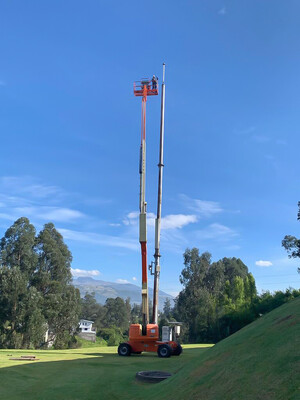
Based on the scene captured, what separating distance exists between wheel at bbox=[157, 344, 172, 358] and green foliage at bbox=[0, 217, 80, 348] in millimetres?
28153

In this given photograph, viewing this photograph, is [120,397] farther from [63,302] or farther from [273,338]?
[63,302]

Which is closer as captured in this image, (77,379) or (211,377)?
(211,377)

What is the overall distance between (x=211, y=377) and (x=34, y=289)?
3883cm

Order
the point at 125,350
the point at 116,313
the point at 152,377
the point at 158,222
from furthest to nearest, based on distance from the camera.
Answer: the point at 116,313
the point at 158,222
the point at 125,350
the point at 152,377

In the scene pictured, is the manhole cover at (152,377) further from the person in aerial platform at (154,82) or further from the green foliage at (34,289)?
the green foliage at (34,289)

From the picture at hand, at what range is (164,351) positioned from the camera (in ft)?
58.2

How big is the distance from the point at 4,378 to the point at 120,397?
496 cm

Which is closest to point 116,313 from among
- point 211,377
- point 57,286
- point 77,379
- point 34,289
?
point 57,286

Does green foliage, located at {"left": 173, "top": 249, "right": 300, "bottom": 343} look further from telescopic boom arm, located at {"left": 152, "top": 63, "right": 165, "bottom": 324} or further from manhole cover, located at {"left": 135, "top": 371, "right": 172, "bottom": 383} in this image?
manhole cover, located at {"left": 135, "top": 371, "right": 172, "bottom": 383}

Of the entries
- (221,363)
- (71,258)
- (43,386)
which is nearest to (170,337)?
(43,386)

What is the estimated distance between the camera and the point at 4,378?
39.5 feet

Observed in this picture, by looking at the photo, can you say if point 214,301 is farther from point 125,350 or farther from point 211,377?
point 211,377

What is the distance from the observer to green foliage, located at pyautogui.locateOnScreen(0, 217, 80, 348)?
137 feet

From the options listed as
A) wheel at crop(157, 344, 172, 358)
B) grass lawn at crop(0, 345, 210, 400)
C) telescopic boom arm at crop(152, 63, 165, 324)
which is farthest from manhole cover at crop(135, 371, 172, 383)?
telescopic boom arm at crop(152, 63, 165, 324)
